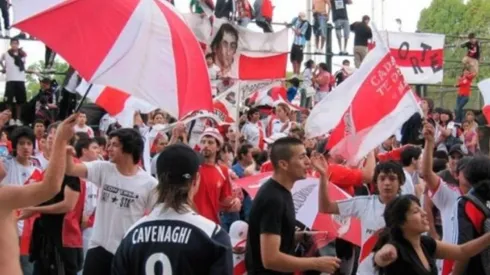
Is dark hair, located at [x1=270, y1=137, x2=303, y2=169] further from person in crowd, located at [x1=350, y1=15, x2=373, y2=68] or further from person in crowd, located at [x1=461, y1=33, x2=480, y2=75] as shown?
person in crowd, located at [x1=350, y1=15, x2=373, y2=68]

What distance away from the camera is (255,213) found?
6.36m

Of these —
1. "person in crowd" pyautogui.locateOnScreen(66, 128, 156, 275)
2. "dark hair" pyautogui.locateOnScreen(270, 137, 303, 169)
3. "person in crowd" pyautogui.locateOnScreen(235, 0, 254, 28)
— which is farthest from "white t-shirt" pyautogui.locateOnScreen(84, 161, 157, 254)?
"person in crowd" pyautogui.locateOnScreen(235, 0, 254, 28)

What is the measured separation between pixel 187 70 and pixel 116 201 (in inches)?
50.7

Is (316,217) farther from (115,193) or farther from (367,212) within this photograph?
(115,193)

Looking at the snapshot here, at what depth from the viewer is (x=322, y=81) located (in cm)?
2223

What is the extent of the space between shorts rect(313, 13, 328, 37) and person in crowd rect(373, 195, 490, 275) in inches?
735

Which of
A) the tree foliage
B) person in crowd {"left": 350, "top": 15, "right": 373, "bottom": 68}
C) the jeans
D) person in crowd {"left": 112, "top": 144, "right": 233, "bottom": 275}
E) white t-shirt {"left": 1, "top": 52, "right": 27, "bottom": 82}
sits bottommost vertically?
the tree foliage

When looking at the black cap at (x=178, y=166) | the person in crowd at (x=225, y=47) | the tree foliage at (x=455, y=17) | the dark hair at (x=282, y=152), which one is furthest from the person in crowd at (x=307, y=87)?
the tree foliage at (x=455, y=17)

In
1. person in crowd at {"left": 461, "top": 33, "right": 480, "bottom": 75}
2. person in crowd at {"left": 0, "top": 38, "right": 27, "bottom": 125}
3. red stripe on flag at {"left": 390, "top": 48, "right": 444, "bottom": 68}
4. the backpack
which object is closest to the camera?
the backpack

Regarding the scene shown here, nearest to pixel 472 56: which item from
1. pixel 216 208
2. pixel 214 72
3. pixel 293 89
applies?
pixel 293 89

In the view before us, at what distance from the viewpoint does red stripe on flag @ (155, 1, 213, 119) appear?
6855 mm

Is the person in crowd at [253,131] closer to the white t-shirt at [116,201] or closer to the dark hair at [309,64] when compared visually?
the dark hair at [309,64]

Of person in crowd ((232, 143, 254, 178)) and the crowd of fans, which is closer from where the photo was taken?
the crowd of fans

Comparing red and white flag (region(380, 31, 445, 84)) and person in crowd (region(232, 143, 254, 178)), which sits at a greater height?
person in crowd (region(232, 143, 254, 178))
